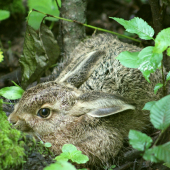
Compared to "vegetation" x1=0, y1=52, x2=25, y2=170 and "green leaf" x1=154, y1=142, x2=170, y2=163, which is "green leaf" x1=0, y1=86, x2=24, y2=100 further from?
"green leaf" x1=154, y1=142, x2=170, y2=163

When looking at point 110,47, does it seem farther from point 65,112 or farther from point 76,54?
point 65,112

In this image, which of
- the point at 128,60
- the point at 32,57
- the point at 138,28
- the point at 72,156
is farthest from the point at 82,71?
the point at 72,156

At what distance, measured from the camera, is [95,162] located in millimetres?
3451

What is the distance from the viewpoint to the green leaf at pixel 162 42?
2414 mm

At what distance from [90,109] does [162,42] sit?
4.96 ft

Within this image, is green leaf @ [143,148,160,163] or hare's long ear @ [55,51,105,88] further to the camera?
hare's long ear @ [55,51,105,88]

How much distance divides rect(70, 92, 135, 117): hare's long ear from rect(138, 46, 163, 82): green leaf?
2.64 ft

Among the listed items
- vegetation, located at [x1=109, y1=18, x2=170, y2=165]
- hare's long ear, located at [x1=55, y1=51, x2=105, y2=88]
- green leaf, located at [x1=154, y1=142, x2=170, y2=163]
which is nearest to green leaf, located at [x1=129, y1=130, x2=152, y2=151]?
vegetation, located at [x1=109, y1=18, x2=170, y2=165]

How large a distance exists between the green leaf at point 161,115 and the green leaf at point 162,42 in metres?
0.51

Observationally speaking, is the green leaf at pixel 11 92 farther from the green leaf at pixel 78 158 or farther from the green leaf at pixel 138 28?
the green leaf at pixel 138 28

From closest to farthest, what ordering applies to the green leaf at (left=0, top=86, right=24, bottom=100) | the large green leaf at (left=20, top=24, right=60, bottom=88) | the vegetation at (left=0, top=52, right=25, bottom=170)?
the vegetation at (left=0, top=52, right=25, bottom=170) → the green leaf at (left=0, top=86, right=24, bottom=100) → the large green leaf at (left=20, top=24, right=60, bottom=88)

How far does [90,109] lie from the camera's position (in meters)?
3.52

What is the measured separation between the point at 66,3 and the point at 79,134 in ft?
9.67

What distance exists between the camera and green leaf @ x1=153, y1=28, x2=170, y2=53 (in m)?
2.41
